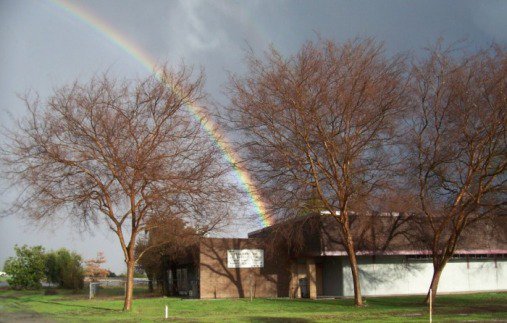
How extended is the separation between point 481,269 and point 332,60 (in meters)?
23.7

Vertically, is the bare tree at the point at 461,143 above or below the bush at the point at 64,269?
above

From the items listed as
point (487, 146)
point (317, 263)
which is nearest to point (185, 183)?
point (487, 146)

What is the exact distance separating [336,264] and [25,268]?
123 ft

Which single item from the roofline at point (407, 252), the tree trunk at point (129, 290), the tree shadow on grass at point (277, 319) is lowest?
the tree shadow on grass at point (277, 319)

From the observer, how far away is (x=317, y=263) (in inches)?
1560

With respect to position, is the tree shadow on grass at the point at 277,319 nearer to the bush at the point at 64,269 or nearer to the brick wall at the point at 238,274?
the brick wall at the point at 238,274

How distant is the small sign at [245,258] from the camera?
38.5 metres

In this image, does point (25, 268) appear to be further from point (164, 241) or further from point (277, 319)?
point (277, 319)

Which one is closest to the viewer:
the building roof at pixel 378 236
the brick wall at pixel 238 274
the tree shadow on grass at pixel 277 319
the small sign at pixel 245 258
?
the tree shadow on grass at pixel 277 319

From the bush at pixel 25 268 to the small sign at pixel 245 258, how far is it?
1199 inches

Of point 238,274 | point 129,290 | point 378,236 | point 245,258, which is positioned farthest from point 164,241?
point 378,236

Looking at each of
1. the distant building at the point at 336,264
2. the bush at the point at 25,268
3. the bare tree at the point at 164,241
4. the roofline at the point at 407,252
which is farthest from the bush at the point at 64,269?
the roofline at the point at 407,252

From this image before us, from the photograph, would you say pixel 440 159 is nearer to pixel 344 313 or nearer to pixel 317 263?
pixel 344 313

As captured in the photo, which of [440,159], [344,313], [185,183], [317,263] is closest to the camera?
[344,313]
